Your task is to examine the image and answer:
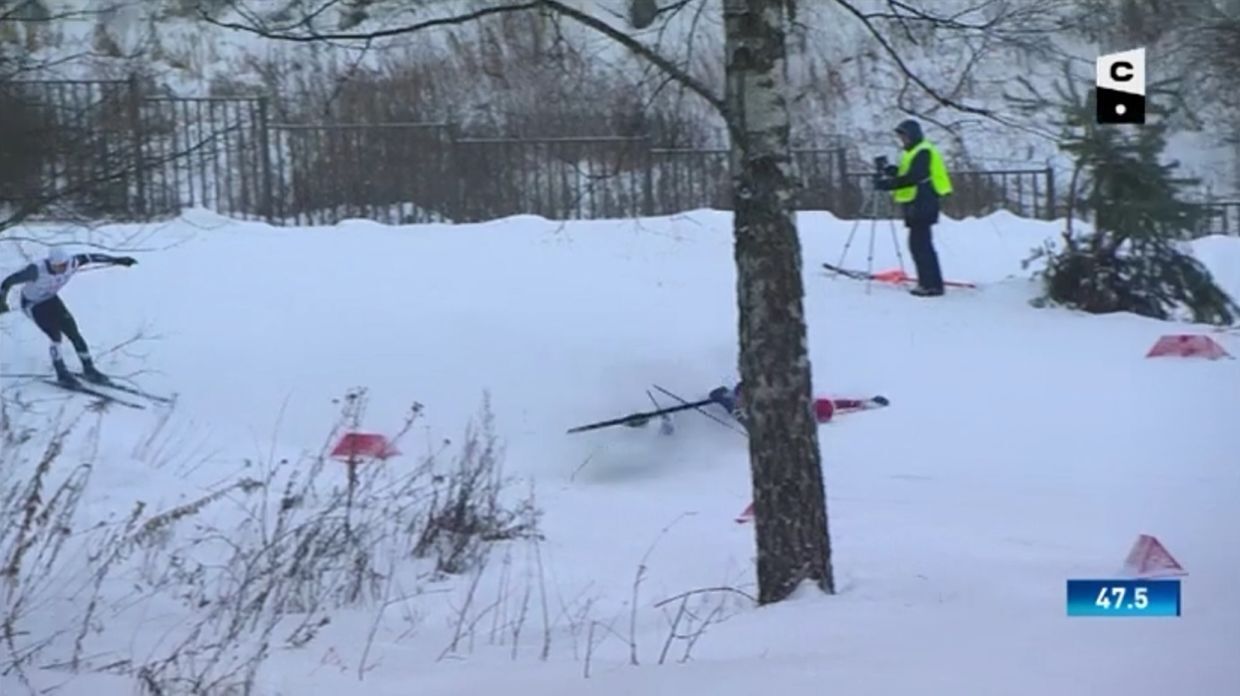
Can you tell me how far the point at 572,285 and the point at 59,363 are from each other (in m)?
4.24

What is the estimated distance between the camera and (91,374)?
39.5ft

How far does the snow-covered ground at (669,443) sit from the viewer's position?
586 centimetres

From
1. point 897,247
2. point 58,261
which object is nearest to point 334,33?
point 58,261

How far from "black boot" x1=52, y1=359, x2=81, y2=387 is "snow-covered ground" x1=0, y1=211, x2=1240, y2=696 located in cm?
22

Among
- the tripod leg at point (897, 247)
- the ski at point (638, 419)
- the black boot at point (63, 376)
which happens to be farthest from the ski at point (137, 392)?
the tripod leg at point (897, 247)

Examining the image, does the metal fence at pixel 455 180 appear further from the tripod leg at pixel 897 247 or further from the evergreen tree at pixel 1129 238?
the evergreen tree at pixel 1129 238

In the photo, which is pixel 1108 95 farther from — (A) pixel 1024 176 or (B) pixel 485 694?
(A) pixel 1024 176

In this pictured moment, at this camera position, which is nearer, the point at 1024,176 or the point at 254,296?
the point at 254,296

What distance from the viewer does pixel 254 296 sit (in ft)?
46.5

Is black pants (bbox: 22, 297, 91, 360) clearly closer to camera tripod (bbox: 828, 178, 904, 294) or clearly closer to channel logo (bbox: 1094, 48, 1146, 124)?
camera tripod (bbox: 828, 178, 904, 294)

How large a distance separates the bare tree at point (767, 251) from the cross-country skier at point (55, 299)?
174 inches

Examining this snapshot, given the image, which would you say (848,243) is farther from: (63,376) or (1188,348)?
(63,376)

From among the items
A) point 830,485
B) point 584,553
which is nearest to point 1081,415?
point 830,485

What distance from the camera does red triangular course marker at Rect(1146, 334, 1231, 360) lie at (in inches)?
491
